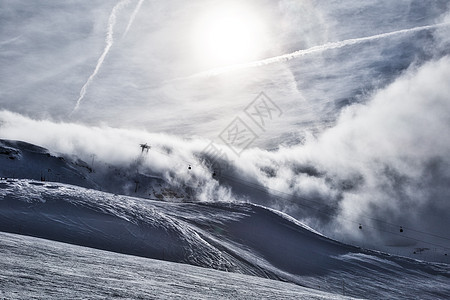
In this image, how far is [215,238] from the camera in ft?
293

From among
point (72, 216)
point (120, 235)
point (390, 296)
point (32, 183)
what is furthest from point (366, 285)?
point (32, 183)

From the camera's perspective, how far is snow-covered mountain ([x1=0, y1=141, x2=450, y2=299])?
62.6m

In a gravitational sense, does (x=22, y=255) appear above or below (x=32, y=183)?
below

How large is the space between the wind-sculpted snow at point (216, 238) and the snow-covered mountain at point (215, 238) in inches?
6.0

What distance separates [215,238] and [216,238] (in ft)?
3.82

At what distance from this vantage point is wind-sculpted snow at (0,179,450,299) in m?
62.7

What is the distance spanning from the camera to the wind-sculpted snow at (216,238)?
62688mm

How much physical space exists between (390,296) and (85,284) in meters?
78.8

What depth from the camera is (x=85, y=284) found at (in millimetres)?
13875

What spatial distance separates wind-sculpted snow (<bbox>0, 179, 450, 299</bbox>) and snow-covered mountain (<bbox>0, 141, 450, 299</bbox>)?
0.50ft

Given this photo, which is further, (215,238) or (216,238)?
(216,238)

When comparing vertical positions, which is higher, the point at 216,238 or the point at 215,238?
the point at 216,238

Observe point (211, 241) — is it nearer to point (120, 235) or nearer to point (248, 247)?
point (248, 247)

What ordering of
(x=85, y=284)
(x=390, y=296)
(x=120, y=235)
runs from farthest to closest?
(x=390, y=296) < (x=120, y=235) < (x=85, y=284)
